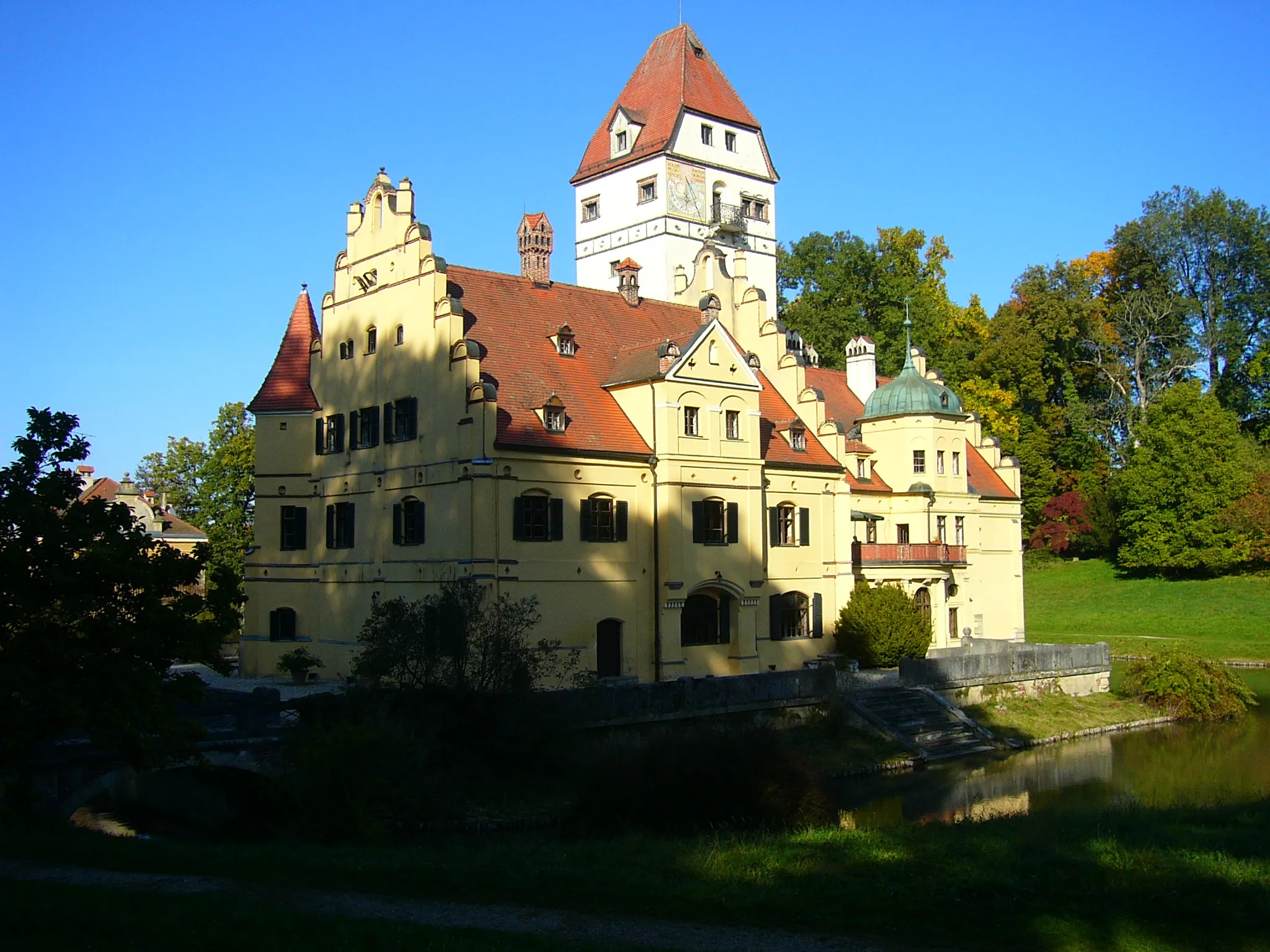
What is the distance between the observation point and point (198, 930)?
41.1 feet

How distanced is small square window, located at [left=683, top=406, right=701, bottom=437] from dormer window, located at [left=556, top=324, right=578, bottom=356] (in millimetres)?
3853

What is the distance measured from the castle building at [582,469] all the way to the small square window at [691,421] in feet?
0.27

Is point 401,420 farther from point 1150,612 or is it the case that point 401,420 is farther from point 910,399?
point 1150,612

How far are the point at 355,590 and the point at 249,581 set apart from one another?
4.05 m

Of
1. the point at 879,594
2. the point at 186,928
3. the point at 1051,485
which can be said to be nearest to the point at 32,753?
the point at 186,928

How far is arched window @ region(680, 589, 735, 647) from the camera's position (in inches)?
1399

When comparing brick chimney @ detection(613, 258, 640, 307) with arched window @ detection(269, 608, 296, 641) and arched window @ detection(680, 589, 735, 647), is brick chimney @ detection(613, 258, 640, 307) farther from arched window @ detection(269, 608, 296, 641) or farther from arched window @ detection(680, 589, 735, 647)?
arched window @ detection(269, 608, 296, 641)

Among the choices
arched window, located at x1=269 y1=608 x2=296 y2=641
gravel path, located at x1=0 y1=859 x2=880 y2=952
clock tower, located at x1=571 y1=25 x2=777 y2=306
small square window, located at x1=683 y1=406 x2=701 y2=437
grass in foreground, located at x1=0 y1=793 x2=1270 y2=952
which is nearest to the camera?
gravel path, located at x1=0 y1=859 x2=880 y2=952

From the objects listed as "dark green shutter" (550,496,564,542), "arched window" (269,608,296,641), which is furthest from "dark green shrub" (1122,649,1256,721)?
"arched window" (269,608,296,641)

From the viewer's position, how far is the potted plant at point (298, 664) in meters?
35.1

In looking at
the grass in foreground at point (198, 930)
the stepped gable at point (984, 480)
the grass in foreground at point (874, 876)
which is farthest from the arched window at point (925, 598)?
the grass in foreground at point (198, 930)

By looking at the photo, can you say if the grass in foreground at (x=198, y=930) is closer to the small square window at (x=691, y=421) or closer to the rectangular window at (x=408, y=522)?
the rectangular window at (x=408, y=522)

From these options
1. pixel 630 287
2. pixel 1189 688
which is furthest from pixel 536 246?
pixel 1189 688

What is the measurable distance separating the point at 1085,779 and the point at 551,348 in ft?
59.7
